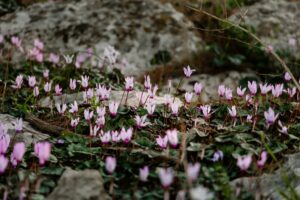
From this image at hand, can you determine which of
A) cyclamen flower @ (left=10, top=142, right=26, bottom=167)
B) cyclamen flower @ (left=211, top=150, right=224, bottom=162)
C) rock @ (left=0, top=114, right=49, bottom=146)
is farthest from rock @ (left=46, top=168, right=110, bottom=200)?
rock @ (left=0, top=114, right=49, bottom=146)

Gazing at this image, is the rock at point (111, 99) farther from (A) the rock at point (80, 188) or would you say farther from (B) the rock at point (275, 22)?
(B) the rock at point (275, 22)

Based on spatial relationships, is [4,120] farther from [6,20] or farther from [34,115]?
[6,20]

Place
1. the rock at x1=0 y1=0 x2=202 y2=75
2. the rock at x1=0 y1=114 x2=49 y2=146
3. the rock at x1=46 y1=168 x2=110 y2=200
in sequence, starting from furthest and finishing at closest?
the rock at x1=0 y1=0 x2=202 y2=75 < the rock at x1=0 y1=114 x2=49 y2=146 < the rock at x1=46 y1=168 x2=110 y2=200

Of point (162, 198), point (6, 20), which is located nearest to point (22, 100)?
point (162, 198)

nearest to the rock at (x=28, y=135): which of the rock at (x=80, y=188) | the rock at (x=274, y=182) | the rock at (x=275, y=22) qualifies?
the rock at (x=80, y=188)

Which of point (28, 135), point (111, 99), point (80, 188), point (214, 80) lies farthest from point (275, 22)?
point (80, 188)

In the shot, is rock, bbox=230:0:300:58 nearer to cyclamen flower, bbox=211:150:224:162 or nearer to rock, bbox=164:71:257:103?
rock, bbox=164:71:257:103

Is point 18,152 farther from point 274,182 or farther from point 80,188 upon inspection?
point 274,182
